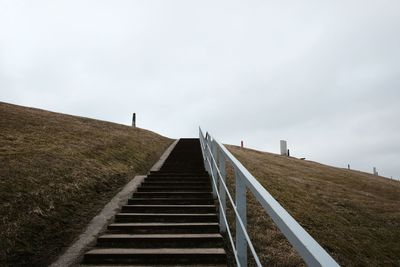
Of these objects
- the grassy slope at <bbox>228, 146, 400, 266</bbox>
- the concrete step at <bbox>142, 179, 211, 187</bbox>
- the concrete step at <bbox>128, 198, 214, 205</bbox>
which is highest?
the concrete step at <bbox>142, 179, 211, 187</bbox>

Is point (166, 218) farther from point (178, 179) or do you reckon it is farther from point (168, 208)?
point (178, 179)

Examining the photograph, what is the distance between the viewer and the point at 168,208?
714cm

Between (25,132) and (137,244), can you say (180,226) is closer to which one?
Answer: (137,244)

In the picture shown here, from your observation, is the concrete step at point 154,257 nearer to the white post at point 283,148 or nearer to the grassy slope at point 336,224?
the grassy slope at point 336,224

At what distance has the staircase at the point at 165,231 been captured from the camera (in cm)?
493

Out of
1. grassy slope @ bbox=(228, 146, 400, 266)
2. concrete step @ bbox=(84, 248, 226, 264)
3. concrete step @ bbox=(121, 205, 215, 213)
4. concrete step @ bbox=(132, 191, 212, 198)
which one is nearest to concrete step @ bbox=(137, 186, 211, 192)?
concrete step @ bbox=(132, 191, 212, 198)

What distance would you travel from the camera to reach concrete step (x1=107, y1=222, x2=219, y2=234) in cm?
601

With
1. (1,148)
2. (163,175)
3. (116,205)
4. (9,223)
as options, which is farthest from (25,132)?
(9,223)

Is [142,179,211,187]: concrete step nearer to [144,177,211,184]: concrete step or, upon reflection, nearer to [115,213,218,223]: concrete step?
[144,177,211,184]: concrete step

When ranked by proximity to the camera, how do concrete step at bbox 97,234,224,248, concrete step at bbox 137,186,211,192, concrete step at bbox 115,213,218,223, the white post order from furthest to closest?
the white post, concrete step at bbox 137,186,211,192, concrete step at bbox 115,213,218,223, concrete step at bbox 97,234,224,248

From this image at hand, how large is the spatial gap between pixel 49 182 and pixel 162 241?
347cm

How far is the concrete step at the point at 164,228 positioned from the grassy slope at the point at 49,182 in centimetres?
74

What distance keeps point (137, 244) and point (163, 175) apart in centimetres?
463

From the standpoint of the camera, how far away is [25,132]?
12.8 m
